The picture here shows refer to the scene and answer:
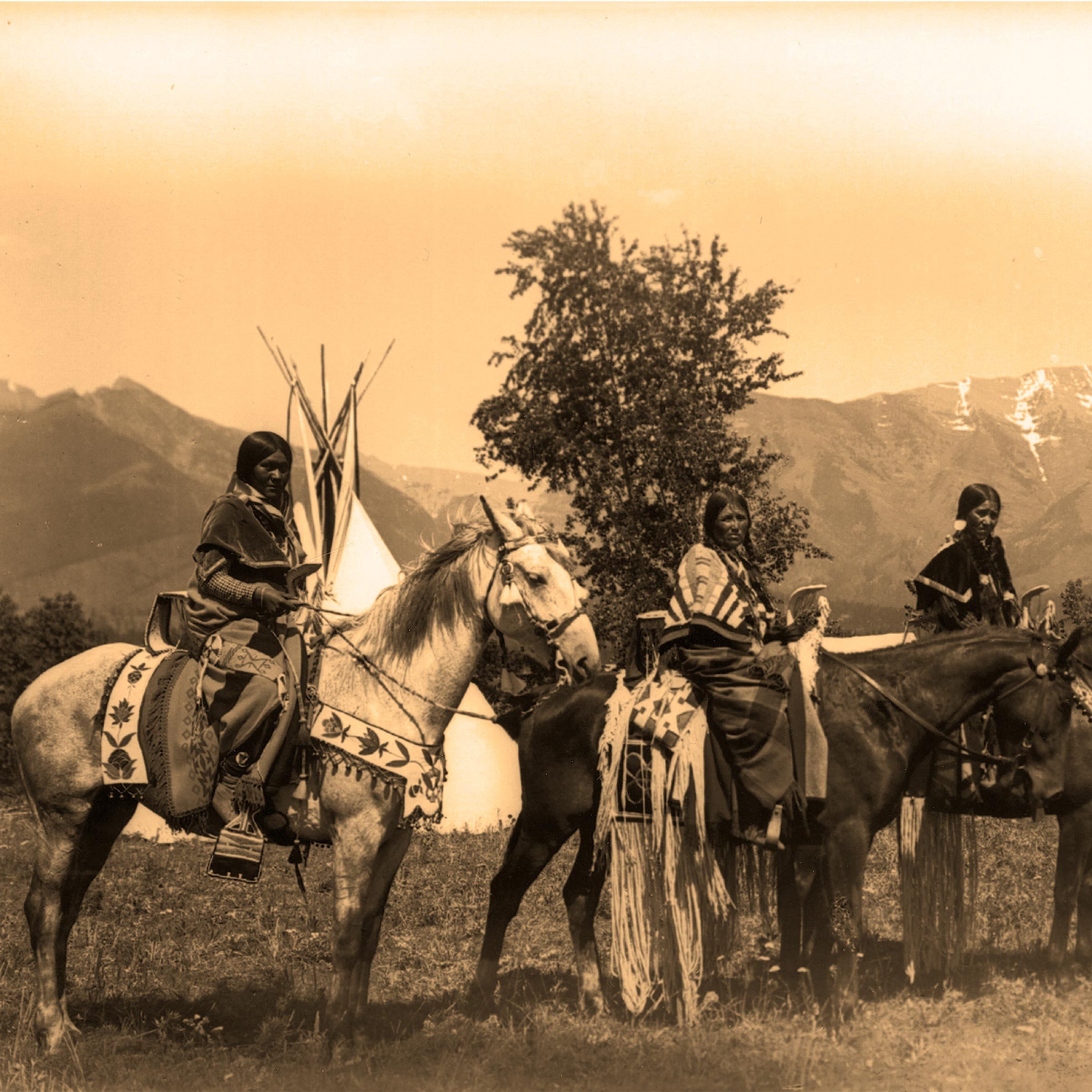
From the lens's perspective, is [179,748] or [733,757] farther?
[733,757]

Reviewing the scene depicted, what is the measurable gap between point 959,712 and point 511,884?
2.42 meters

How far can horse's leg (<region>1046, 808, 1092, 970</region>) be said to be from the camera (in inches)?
241

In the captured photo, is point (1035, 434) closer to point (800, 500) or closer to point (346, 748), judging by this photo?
point (800, 500)

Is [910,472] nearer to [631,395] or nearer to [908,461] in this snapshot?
[908,461]

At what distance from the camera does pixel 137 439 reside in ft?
191

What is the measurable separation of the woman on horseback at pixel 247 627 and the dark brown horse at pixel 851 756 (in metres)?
1.56

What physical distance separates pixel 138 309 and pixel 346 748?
1917 centimetres

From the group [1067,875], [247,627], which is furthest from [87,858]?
[1067,875]

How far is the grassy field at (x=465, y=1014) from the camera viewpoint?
14.8ft

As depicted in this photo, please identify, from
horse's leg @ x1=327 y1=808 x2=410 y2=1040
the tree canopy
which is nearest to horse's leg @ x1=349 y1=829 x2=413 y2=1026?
horse's leg @ x1=327 y1=808 x2=410 y2=1040

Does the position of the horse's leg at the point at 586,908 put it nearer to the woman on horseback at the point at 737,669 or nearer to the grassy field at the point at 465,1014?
the grassy field at the point at 465,1014

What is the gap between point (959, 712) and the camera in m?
5.48

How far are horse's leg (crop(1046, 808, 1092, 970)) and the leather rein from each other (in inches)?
40.7

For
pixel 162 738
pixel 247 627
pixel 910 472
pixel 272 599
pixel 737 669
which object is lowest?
pixel 162 738
